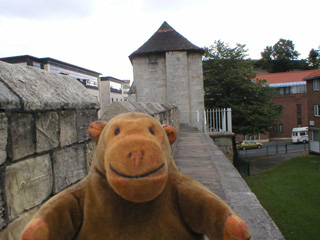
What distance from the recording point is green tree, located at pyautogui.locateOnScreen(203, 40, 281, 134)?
19.6 meters

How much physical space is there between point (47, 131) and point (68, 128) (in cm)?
29

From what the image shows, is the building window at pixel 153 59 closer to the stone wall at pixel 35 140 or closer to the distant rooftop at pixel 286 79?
the stone wall at pixel 35 140

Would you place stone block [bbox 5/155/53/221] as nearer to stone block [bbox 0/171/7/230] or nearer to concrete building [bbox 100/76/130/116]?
stone block [bbox 0/171/7/230]

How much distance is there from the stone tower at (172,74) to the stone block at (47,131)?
16.1 metres

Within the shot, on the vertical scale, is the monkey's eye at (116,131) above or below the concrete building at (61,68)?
below

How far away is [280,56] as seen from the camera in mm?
53750

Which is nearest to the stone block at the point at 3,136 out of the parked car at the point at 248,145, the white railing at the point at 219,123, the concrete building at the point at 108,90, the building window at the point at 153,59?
the white railing at the point at 219,123

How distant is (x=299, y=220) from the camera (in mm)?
9398

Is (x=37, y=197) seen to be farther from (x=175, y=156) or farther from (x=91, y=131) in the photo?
(x=175, y=156)

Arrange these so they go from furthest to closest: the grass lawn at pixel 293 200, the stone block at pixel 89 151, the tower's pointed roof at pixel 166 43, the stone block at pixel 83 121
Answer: the tower's pointed roof at pixel 166 43, the grass lawn at pixel 293 200, the stone block at pixel 89 151, the stone block at pixel 83 121

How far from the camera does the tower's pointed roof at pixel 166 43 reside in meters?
18.3

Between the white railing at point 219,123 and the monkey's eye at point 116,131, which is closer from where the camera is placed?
the monkey's eye at point 116,131

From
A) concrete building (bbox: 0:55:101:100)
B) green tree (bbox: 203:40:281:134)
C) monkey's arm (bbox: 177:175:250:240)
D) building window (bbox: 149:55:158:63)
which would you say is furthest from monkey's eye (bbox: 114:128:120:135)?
green tree (bbox: 203:40:281:134)

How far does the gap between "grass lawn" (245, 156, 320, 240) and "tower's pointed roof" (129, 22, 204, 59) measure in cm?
942
